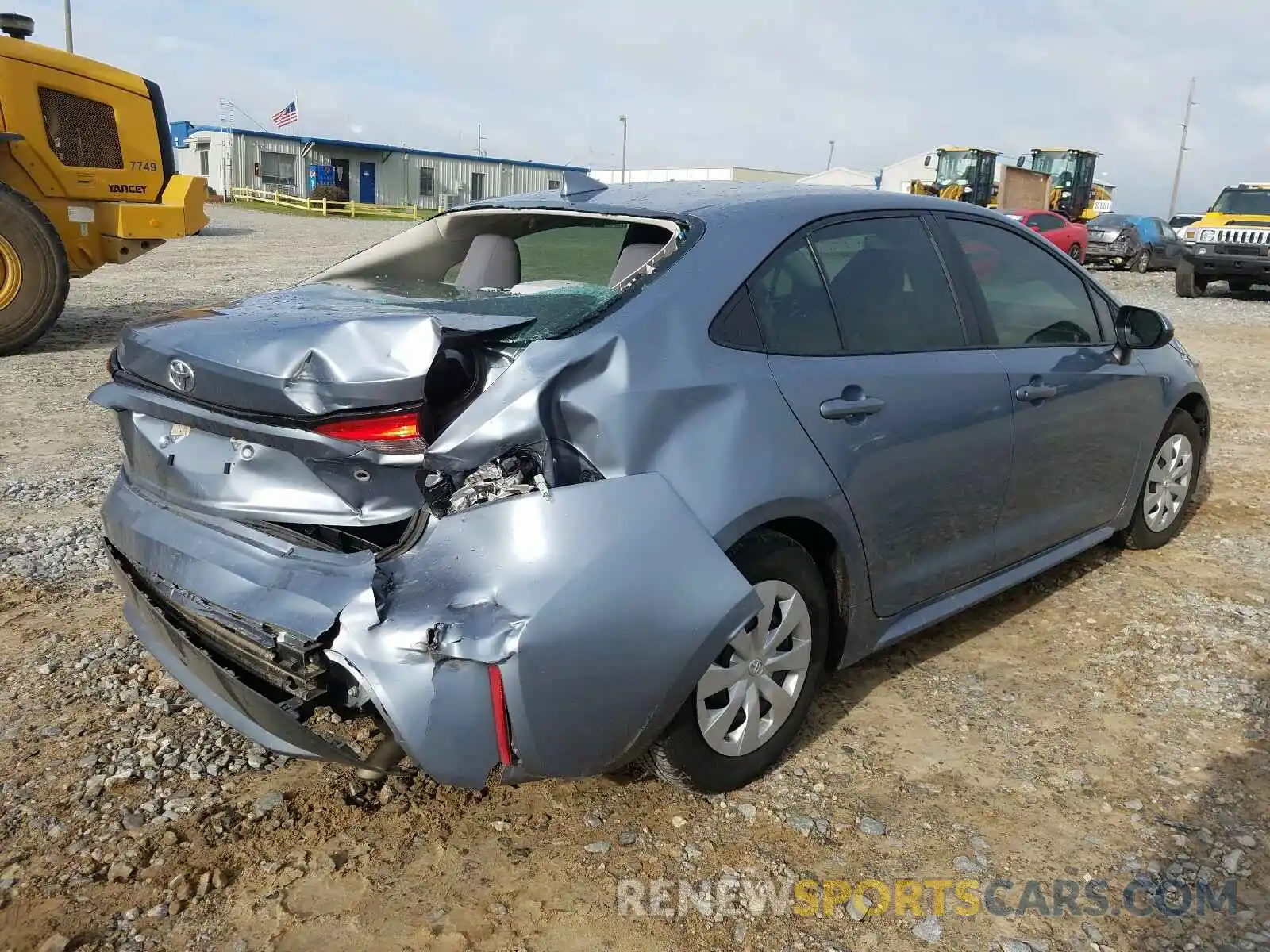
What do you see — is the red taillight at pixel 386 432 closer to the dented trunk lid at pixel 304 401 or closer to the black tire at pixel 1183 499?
the dented trunk lid at pixel 304 401

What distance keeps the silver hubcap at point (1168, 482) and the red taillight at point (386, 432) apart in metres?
3.62

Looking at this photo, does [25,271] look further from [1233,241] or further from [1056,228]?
[1056,228]

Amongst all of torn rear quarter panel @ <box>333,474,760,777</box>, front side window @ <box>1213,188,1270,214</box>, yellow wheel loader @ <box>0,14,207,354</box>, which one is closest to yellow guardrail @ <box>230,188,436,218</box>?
front side window @ <box>1213,188,1270,214</box>

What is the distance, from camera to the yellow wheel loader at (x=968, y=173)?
27109 millimetres

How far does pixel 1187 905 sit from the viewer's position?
242 centimetres

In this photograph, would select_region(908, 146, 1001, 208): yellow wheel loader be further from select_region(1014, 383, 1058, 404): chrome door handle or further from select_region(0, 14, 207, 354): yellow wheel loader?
select_region(1014, 383, 1058, 404): chrome door handle

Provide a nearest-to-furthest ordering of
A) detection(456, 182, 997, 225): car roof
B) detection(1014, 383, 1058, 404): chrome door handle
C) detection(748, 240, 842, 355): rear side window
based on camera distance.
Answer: detection(748, 240, 842, 355): rear side window, detection(456, 182, 997, 225): car roof, detection(1014, 383, 1058, 404): chrome door handle

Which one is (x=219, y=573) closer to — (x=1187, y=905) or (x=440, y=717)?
(x=440, y=717)

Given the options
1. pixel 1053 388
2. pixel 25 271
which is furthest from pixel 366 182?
pixel 1053 388

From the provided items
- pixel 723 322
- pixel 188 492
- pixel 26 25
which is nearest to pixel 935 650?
pixel 723 322

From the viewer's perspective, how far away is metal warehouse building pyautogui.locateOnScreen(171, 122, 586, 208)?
42312 mm

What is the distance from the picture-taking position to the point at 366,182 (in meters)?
46.6

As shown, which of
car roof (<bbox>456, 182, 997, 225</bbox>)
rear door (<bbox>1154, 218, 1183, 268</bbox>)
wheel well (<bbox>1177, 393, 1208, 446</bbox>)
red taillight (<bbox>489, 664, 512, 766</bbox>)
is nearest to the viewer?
red taillight (<bbox>489, 664, 512, 766</bbox>)

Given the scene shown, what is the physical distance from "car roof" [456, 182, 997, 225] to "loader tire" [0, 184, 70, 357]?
22.7 feet
